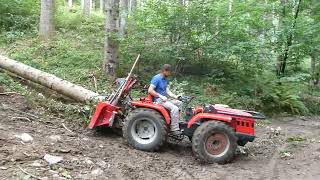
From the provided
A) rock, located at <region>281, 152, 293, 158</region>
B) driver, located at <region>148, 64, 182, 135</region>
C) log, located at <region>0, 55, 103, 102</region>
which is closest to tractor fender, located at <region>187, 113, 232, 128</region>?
driver, located at <region>148, 64, 182, 135</region>

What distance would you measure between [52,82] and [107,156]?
3.84 meters

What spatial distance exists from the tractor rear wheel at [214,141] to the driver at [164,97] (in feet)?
1.69

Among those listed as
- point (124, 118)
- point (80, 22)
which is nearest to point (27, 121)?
point (124, 118)

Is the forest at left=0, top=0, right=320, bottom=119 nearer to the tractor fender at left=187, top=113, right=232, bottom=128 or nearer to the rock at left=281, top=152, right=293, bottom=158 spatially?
the tractor fender at left=187, top=113, right=232, bottom=128

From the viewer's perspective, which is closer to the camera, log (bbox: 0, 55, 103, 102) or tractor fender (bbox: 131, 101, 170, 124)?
tractor fender (bbox: 131, 101, 170, 124)

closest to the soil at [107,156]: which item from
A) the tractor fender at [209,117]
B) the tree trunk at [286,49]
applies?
the tractor fender at [209,117]

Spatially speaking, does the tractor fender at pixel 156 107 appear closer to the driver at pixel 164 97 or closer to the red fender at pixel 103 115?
the driver at pixel 164 97

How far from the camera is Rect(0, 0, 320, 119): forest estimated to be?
12641 mm

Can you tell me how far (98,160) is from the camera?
21.9 feet

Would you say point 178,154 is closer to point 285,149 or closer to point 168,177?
point 168,177

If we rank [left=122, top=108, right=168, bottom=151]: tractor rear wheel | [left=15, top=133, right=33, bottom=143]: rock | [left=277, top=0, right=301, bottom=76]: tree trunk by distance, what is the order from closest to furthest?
[left=15, top=133, right=33, bottom=143]: rock
[left=122, top=108, right=168, bottom=151]: tractor rear wheel
[left=277, top=0, right=301, bottom=76]: tree trunk

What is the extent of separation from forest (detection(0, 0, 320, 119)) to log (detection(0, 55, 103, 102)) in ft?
0.97

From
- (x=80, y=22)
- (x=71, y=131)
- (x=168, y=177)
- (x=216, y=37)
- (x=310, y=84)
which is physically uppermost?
(x=80, y=22)

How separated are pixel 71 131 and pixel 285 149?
173 inches
